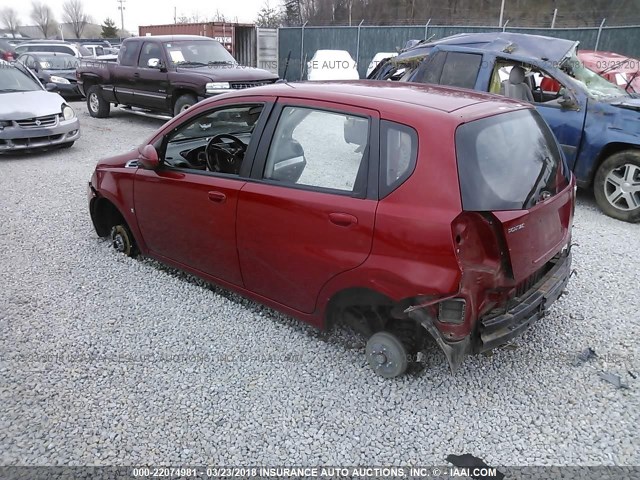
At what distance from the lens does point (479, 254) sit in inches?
102

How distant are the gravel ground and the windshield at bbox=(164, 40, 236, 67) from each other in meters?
7.55

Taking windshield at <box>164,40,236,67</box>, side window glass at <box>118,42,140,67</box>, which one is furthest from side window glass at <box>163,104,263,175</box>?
side window glass at <box>118,42,140,67</box>

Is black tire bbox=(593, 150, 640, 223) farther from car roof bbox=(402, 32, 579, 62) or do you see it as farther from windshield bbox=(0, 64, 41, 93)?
windshield bbox=(0, 64, 41, 93)

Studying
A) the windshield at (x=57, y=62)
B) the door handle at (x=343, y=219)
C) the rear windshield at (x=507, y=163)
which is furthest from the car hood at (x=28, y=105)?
the windshield at (x=57, y=62)

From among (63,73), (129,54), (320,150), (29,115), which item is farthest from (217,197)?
(63,73)

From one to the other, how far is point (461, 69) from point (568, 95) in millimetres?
1484

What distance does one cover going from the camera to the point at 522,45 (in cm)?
731

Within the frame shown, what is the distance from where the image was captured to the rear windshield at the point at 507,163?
2.59 m

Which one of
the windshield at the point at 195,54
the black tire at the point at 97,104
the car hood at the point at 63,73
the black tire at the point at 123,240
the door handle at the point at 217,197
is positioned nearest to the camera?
the door handle at the point at 217,197

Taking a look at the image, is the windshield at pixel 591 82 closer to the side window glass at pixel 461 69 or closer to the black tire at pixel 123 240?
the side window glass at pixel 461 69

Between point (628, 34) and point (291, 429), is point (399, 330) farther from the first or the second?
point (628, 34)

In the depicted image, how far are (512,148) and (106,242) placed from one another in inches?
158

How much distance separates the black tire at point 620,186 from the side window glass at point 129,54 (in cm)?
996

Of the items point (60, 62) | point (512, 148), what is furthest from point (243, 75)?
point (60, 62)
